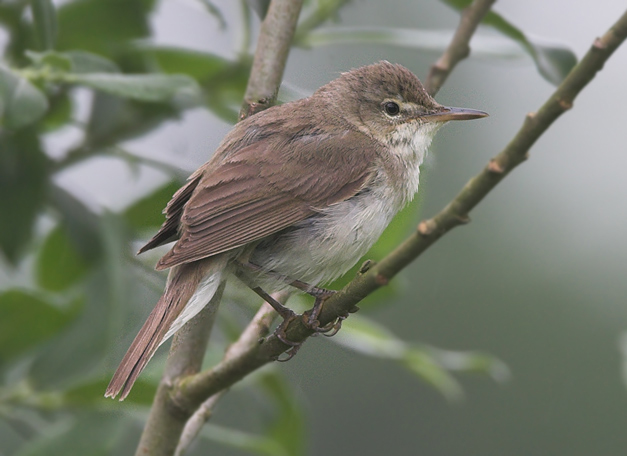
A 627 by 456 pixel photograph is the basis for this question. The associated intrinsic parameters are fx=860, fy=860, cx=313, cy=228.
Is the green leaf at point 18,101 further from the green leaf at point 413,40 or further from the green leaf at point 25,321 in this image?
the green leaf at point 413,40

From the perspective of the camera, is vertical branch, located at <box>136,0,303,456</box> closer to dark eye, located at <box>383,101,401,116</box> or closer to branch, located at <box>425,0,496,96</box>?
branch, located at <box>425,0,496,96</box>

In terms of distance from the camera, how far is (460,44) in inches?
116

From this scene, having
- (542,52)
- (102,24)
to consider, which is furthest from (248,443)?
(542,52)

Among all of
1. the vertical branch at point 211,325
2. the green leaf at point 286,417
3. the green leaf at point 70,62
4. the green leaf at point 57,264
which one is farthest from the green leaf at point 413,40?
the green leaf at point 286,417

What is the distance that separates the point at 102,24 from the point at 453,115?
4.39 feet

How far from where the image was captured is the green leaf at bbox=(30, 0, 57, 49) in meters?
2.55

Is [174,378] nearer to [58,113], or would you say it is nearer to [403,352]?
[403,352]

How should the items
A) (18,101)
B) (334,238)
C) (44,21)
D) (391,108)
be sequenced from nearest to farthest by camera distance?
(18,101) → (44,21) → (334,238) → (391,108)

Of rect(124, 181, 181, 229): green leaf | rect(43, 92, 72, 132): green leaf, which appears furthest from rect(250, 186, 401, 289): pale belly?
rect(43, 92, 72, 132): green leaf

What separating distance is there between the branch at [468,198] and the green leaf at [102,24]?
144cm

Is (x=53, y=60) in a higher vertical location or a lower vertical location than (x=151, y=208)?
higher

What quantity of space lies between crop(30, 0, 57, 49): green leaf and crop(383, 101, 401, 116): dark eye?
141cm

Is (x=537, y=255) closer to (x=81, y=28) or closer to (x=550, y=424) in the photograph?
(x=550, y=424)

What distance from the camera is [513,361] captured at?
23.1 ft
